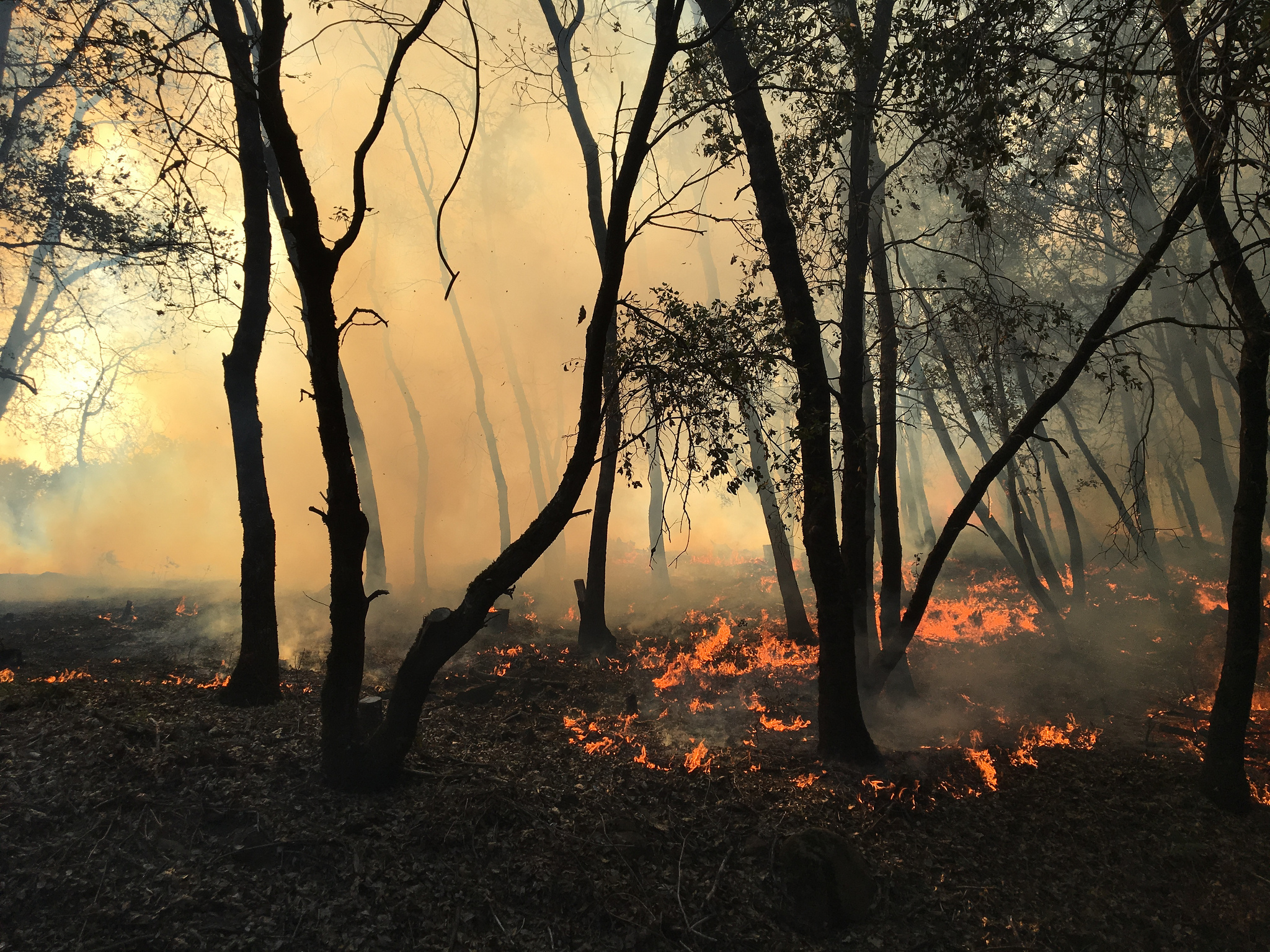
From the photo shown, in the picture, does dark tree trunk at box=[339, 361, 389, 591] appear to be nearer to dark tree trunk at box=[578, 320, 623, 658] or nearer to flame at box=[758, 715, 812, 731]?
dark tree trunk at box=[578, 320, 623, 658]

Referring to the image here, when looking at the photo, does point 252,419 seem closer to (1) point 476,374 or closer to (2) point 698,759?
(2) point 698,759

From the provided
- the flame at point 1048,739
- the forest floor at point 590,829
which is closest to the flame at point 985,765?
the forest floor at point 590,829

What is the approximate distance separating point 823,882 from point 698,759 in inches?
90.0

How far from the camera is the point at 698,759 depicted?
6996 millimetres

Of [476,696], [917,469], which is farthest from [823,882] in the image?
[917,469]

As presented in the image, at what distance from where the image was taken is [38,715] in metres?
6.10

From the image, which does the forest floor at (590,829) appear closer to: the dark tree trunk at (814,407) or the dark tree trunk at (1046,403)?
the dark tree trunk at (814,407)

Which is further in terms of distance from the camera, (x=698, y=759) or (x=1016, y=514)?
(x=1016, y=514)

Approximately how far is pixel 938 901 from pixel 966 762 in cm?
237

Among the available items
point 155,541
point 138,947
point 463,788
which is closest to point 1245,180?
point 463,788

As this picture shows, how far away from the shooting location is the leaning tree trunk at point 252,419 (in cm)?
745

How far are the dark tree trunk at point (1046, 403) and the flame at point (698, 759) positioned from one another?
102 inches

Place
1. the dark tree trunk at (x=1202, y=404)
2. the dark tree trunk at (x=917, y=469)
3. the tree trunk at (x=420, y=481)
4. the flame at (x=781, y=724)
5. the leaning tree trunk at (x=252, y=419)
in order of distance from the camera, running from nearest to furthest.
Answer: the leaning tree trunk at (x=252, y=419) < the flame at (x=781, y=724) < the dark tree trunk at (x=1202, y=404) < the tree trunk at (x=420, y=481) < the dark tree trunk at (x=917, y=469)

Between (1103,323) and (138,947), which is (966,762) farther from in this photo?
(138,947)
